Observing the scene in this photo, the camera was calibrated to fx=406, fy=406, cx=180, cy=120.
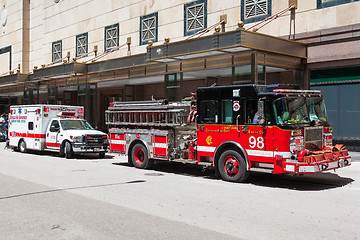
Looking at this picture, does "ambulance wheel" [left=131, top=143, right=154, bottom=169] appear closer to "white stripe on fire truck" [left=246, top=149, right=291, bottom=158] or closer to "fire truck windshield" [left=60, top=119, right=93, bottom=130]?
"white stripe on fire truck" [left=246, top=149, right=291, bottom=158]

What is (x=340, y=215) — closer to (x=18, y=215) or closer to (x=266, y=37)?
(x=18, y=215)

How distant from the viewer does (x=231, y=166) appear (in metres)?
11.0

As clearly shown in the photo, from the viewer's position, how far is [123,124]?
14.7 meters

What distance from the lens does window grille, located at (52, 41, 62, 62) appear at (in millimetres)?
35156

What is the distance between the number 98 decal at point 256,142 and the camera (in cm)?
1033

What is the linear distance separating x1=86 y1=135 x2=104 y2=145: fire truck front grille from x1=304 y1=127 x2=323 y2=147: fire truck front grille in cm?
1014

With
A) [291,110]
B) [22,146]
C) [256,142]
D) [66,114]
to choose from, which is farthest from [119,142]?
[22,146]

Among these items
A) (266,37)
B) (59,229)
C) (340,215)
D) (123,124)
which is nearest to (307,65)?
(266,37)

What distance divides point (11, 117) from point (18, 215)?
15.7 metres

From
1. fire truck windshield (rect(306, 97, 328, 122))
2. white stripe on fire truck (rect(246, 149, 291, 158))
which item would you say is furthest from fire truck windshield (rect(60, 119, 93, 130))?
fire truck windshield (rect(306, 97, 328, 122))

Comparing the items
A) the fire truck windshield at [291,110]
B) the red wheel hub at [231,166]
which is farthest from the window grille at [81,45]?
the fire truck windshield at [291,110]

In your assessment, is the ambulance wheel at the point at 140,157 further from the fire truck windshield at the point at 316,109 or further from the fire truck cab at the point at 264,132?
the fire truck windshield at the point at 316,109

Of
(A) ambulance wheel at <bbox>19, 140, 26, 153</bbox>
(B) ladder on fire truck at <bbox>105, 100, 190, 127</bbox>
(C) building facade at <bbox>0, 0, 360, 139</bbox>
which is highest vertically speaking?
(C) building facade at <bbox>0, 0, 360, 139</bbox>

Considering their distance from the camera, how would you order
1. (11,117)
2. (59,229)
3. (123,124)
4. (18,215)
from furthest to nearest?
(11,117) < (123,124) < (18,215) < (59,229)
